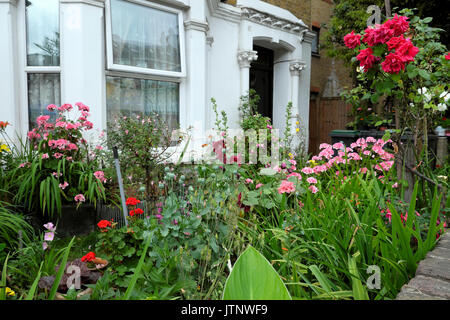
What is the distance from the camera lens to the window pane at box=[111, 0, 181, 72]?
393 cm

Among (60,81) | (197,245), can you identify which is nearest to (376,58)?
(197,245)

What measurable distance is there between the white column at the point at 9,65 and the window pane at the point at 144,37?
3.22 ft

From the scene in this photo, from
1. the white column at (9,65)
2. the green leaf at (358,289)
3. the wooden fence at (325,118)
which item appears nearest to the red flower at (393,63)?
the green leaf at (358,289)

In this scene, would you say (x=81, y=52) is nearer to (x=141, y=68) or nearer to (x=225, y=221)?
(x=141, y=68)

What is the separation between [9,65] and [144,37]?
1.48 m

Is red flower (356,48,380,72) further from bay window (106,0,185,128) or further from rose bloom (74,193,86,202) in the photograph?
bay window (106,0,185,128)

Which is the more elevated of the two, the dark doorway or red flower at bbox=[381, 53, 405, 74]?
the dark doorway

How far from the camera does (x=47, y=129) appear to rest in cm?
317

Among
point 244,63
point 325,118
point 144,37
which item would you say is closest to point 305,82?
point 244,63

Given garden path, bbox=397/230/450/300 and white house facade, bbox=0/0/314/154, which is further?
white house facade, bbox=0/0/314/154

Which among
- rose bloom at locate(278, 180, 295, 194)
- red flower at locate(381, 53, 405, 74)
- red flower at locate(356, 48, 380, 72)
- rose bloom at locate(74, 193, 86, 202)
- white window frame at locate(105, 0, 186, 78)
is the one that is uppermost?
white window frame at locate(105, 0, 186, 78)

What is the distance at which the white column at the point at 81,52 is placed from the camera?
11.6ft

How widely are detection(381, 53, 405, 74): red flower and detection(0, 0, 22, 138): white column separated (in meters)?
3.43

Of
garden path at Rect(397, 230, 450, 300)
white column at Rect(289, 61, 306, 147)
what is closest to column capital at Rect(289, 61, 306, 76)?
white column at Rect(289, 61, 306, 147)
